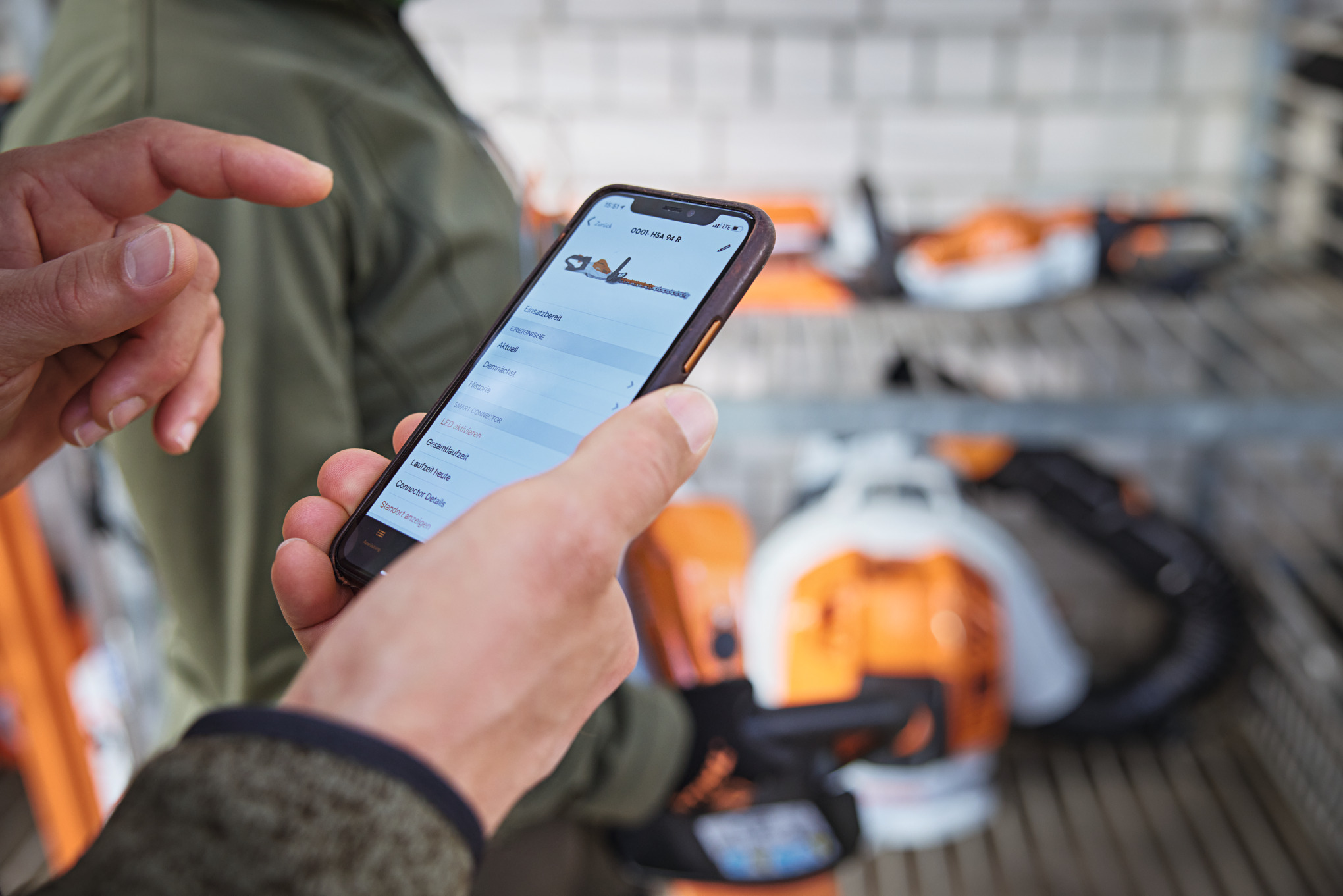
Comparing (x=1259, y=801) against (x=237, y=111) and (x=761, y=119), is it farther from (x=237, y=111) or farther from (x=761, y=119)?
(x=237, y=111)

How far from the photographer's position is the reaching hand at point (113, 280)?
9.6 inches

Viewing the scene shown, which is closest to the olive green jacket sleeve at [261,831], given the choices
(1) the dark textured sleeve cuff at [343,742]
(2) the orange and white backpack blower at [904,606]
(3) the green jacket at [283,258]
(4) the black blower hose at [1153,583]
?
(1) the dark textured sleeve cuff at [343,742]

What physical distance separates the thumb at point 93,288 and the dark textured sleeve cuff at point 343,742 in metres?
0.13

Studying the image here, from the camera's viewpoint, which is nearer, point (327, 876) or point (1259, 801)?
point (327, 876)

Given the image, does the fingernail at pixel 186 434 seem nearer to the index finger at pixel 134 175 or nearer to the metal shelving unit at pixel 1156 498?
the index finger at pixel 134 175

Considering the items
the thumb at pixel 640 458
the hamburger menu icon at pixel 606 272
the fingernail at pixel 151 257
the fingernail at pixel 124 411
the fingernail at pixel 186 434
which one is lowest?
the fingernail at pixel 186 434

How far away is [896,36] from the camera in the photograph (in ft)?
4.56

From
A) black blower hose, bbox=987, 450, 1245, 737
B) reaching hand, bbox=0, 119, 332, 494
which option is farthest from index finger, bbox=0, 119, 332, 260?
black blower hose, bbox=987, 450, 1245, 737

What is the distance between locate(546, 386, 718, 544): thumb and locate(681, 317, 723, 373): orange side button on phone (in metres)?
0.02

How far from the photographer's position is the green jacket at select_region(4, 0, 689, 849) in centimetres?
31

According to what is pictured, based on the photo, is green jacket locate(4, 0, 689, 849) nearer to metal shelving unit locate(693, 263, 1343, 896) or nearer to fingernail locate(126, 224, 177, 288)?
fingernail locate(126, 224, 177, 288)

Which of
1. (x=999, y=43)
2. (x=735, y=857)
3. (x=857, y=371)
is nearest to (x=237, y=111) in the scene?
(x=735, y=857)

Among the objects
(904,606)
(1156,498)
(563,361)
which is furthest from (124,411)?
(1156,498)

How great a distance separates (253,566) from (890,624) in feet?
2.37
